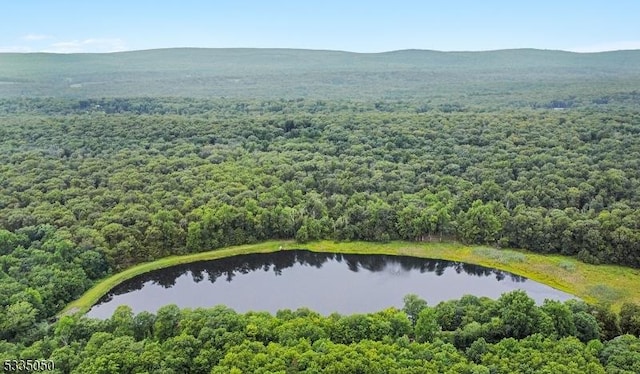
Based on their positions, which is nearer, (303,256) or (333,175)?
(303,256)

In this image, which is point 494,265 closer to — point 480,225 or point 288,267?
point 480,225

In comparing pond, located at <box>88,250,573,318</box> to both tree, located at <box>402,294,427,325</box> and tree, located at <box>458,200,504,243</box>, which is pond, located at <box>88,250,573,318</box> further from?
tree, located at <box>402,294,427,325</box>

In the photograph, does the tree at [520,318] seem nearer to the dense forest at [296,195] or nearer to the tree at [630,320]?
the dense forest at [296,195]

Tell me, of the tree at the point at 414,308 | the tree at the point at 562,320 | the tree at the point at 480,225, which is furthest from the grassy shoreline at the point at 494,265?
the tree at the point at 414,308

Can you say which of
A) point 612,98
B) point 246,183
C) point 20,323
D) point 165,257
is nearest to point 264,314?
point 20,323

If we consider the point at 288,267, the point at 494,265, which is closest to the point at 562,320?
the point at 494,265

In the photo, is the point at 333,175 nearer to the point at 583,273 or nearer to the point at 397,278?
the point at 397,278
